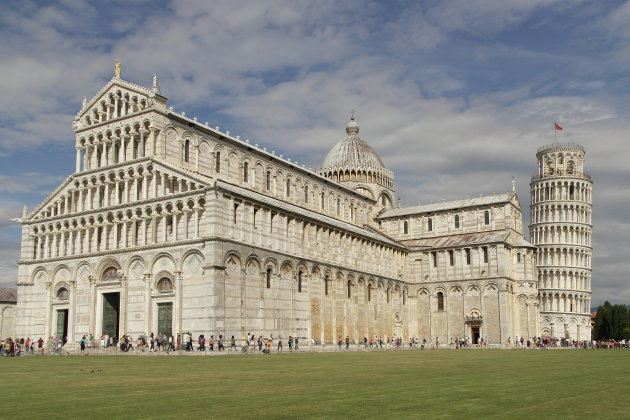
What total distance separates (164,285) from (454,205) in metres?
42.4

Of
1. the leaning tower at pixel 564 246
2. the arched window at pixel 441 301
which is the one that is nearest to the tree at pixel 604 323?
the leaning tower at pixel 564 246

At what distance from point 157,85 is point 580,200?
7772 cm

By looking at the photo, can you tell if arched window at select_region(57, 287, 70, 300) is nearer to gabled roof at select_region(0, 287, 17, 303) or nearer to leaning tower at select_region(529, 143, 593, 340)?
gabled roof at select_region(0, 287, 17, 303)

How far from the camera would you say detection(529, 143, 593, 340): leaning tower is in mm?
105125

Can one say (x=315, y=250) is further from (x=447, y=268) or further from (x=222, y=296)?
(x=447, y=268)

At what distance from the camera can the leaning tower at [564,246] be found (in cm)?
10512

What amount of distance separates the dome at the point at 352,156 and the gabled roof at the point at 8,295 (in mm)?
42386

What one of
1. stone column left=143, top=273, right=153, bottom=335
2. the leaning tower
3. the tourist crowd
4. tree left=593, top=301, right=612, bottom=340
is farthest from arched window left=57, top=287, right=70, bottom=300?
tree left=593, top=301, right=612, bottom=340

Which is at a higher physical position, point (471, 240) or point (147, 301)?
point (471, 240)

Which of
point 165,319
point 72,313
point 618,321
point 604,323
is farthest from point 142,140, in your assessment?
point 618,321

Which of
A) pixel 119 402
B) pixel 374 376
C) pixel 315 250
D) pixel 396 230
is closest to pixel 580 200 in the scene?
pixel 396 230

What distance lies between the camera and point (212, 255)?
47.6 meters

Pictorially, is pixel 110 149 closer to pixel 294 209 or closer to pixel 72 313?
pixel 72 313

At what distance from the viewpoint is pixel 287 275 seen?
55.6 m
